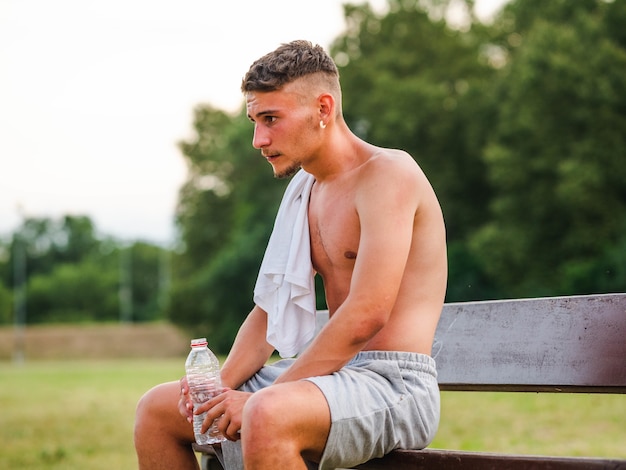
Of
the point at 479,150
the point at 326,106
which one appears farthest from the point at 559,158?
the point at 326,106

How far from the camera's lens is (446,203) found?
37188 mm

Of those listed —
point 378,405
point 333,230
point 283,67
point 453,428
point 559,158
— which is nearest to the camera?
point 378,405

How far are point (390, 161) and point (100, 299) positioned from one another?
82.4 m

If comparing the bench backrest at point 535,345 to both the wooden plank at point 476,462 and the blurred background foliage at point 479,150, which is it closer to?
the wooden plank at point 476,462

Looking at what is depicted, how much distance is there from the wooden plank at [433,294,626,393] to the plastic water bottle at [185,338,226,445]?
0.96m

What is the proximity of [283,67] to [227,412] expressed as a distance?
1231 mm

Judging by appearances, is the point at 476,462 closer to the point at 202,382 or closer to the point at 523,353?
the point at 523,353

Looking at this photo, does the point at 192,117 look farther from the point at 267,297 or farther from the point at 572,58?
the point at 267,297

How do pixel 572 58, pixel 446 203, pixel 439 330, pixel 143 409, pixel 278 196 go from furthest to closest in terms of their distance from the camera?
1. pixel 278 196
2. pixel 446 203
3. pixel 572 58
4. pixel 439 330
5. pixel 143 409

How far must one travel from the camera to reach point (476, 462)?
9.56ft

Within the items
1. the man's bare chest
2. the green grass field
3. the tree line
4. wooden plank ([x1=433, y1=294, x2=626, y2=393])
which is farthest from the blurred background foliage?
the tree line

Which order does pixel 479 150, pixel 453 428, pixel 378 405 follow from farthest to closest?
pixel 479 150 → pixel 453 428 → pixel 378 405

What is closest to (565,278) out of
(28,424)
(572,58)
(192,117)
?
(572,58)

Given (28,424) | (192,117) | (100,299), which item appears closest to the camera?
(28,424)
